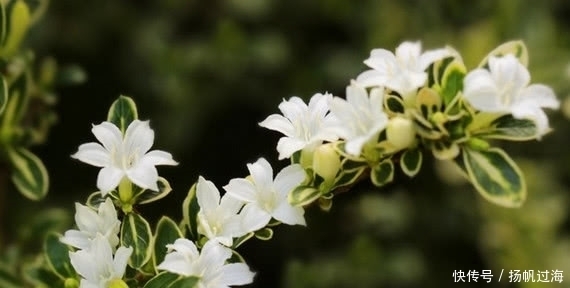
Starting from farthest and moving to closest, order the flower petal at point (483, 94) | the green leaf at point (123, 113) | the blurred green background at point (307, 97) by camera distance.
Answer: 1. the blurred green background at point (307, 97)
2. the green leaf at point (123, 113)
3. the flower petal at point (483, 94)

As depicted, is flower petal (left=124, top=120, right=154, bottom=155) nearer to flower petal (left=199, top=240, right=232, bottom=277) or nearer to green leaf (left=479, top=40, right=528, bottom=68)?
flower petal (left=199, top=240, right=232, bottom=277)

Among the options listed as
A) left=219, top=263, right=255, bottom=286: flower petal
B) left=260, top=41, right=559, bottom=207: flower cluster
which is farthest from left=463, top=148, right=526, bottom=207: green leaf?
left=219, top=263, right=255, bottom=286: flower petal

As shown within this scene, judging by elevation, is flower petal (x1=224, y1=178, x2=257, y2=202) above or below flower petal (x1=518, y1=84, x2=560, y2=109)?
below

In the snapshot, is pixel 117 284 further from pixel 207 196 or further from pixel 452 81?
pixel 452 81

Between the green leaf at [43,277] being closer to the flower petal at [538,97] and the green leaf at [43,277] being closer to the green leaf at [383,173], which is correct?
the green leaf at [383,173]

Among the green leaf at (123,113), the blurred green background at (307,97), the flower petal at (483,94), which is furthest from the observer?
the blurred green background at (307,97)

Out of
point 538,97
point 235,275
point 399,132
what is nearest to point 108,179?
point 235,275

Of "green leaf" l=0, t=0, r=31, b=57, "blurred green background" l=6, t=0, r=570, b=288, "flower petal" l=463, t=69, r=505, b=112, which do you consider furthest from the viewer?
"blurred green background" l=6, t=0, r=570, b=288

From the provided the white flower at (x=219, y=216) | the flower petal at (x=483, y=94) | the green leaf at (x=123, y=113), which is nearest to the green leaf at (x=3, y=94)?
the green leaf at (x=123, y=113)
